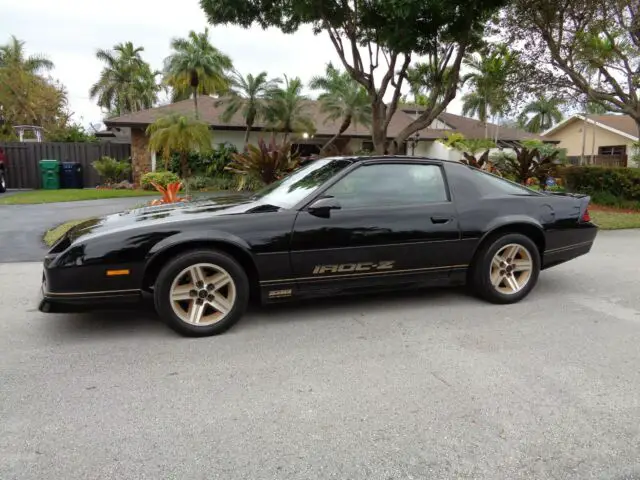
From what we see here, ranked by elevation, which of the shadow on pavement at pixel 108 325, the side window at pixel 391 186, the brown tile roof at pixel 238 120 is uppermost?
the brown tile roof at pixel 238 120

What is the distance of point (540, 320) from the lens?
428 cm

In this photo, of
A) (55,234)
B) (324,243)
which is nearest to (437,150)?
(55,234)

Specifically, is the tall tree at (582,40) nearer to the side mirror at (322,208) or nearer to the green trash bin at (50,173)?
the side mirror at (322,208)

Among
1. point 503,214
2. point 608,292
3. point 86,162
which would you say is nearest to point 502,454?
point 503,214

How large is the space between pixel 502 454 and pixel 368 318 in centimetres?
205

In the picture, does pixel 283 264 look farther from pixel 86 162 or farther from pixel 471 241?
pixel 86 162

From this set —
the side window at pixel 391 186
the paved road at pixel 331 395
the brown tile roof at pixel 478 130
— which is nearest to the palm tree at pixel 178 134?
the paved road at pixel 331 395

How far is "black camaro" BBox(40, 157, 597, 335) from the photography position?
12.1 ft

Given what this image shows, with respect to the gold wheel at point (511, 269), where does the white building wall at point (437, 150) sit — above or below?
above

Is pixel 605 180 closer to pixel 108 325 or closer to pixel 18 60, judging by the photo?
pixel 108 325

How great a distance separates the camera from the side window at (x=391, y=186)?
4273 millimetres

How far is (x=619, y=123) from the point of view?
3697cm

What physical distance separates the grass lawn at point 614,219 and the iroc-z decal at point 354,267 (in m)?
7.54

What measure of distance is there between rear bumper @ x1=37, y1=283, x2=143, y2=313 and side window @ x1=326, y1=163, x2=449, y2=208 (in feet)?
5.99
